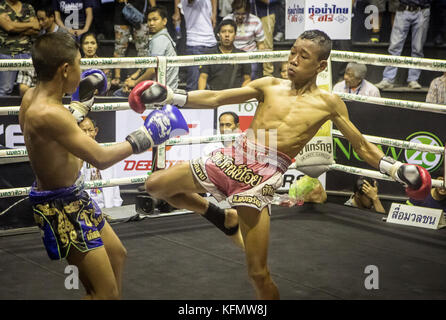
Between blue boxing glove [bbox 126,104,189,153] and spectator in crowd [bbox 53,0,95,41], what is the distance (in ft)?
14.1

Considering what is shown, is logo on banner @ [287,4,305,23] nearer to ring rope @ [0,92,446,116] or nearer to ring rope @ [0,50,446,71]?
ring rope @ [0,50,446,71]

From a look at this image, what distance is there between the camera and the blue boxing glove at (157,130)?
2580 mm

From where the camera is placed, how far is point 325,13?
17.8 ft

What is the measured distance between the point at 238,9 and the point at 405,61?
248cm

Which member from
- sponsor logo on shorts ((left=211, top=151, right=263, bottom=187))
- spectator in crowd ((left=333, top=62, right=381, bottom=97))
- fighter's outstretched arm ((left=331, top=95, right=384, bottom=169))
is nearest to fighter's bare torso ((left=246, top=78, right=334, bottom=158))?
fighter's outstretched arm ((left=331, top=95, right=384, bottom=169))

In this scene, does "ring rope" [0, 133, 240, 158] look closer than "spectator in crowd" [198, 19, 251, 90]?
Yes

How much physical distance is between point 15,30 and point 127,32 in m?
1.28

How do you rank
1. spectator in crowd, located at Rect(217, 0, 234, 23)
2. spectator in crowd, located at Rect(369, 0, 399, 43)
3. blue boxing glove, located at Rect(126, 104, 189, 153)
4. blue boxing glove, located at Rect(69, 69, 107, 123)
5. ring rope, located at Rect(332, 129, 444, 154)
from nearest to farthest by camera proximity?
blue boxing glove, located at Rect(126, 104, 189, 153), blue boxing glove, located at Rect(69, 69, 107, 123), ring rope, located at Rect(332, 129, 444, 154), spectator in crowd, located at Rect(217, 0, 234, 23), spectator in crowd, located at Rect(369, 0, 399, 43)

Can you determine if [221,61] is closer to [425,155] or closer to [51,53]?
[425,155]

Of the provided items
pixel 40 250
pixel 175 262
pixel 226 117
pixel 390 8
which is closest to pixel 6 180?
pixel 40 250

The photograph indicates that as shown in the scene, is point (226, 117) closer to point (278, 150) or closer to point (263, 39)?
point (263, 39)

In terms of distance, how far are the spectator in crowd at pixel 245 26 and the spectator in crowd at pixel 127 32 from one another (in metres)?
0.89

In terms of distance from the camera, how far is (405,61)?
4.57m

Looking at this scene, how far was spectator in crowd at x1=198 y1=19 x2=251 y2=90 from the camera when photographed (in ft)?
20.9
